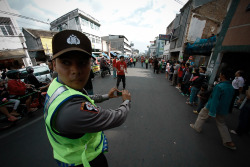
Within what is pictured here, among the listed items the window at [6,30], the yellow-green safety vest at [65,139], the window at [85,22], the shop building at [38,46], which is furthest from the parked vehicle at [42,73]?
the window at [85,22]

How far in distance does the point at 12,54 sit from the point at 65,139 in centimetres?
1631

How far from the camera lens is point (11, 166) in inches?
77.1

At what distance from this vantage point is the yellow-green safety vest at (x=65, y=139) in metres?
0.68

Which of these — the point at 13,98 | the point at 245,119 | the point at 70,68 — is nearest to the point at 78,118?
the point at 70,68

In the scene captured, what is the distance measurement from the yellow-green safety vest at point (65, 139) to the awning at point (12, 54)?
52.0 feet

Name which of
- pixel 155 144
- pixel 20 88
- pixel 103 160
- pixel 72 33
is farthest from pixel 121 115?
pixel 20 88

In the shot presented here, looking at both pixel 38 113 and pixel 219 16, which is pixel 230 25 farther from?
pixel 38 113

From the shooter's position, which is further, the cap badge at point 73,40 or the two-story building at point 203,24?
the two-story building at point 203,24

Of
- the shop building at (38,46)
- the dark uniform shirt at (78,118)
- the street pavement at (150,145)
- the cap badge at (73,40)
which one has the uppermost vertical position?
the shop building at (38,46)

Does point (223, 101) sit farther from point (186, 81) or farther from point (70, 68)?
point (70, 68)

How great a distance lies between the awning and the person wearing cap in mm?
15833

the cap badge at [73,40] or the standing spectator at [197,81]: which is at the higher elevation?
the cap badge at [73,40]

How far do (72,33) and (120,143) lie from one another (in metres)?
2.55

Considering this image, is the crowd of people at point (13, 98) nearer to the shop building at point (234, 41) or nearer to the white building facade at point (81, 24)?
the shop building at point (234, 41)
